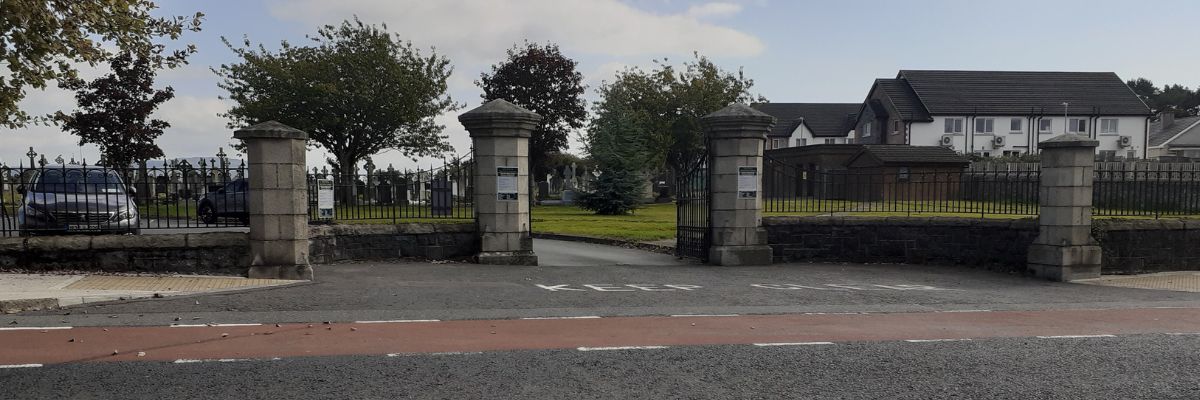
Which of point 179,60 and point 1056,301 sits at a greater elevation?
point 179,60

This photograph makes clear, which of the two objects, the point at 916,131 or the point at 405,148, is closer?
the point at 405,148

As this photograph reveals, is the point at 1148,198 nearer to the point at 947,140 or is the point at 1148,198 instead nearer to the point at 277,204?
the point at 277,204

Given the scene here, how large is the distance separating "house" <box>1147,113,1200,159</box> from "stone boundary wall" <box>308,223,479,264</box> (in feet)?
218

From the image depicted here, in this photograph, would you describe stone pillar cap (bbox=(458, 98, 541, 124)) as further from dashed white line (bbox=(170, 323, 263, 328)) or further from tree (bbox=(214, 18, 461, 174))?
tree (bbox=(214, 18, 461, 174))

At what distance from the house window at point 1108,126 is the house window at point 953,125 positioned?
1109 centimetres

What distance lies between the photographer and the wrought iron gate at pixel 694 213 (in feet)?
48.3

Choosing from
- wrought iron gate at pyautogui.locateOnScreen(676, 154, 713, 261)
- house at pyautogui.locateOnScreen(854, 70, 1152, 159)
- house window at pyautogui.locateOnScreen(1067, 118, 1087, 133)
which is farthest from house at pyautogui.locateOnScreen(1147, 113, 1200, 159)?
wrought iron gate at pyautogui.locateOnScreen(676, 154, 713, 261)

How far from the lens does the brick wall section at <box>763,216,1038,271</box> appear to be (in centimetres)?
1449

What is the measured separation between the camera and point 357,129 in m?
36.3

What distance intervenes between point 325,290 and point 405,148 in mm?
30682

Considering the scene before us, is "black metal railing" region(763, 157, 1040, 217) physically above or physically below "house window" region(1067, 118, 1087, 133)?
below

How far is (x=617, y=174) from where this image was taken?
33562 mm

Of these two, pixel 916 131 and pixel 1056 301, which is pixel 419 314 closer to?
pixel 1056 301

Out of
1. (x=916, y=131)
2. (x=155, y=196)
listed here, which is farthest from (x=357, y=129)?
(x=916, y=131)
